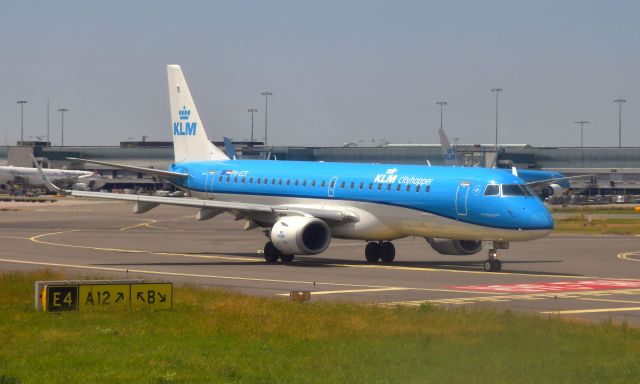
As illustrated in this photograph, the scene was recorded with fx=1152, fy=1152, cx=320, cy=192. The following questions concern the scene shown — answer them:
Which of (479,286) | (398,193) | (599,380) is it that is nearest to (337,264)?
(398,193)

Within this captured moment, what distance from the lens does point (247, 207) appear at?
47438 millimetres

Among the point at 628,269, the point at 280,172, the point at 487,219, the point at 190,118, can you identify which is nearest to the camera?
the point at 487,219

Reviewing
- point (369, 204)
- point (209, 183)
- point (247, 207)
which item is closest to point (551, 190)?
point (209, 183)

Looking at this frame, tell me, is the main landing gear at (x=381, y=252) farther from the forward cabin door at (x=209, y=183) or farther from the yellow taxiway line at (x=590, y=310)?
the yellow taxiway line at (x=590, y=310)

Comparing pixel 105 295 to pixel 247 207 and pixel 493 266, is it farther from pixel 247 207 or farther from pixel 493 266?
A: pixel 247 207

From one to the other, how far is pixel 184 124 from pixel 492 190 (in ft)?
67.1

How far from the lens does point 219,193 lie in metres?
52.9

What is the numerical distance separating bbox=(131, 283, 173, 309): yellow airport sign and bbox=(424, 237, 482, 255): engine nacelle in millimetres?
21082

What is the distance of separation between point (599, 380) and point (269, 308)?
35.4 ft

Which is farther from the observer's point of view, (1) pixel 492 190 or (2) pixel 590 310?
(1) pixel 492 190

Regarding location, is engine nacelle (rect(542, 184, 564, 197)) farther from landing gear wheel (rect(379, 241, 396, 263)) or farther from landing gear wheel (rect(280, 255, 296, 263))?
landing gear wheel (rect(280, 255, 296, 263))

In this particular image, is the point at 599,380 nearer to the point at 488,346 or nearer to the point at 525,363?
the point at 525,363

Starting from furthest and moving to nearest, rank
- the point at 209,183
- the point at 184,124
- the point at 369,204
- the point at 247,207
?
the point at 184,124 < the point at 209,183 < the point at 247,207 < the point at 369,204

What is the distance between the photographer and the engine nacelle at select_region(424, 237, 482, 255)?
4675 centimetres
